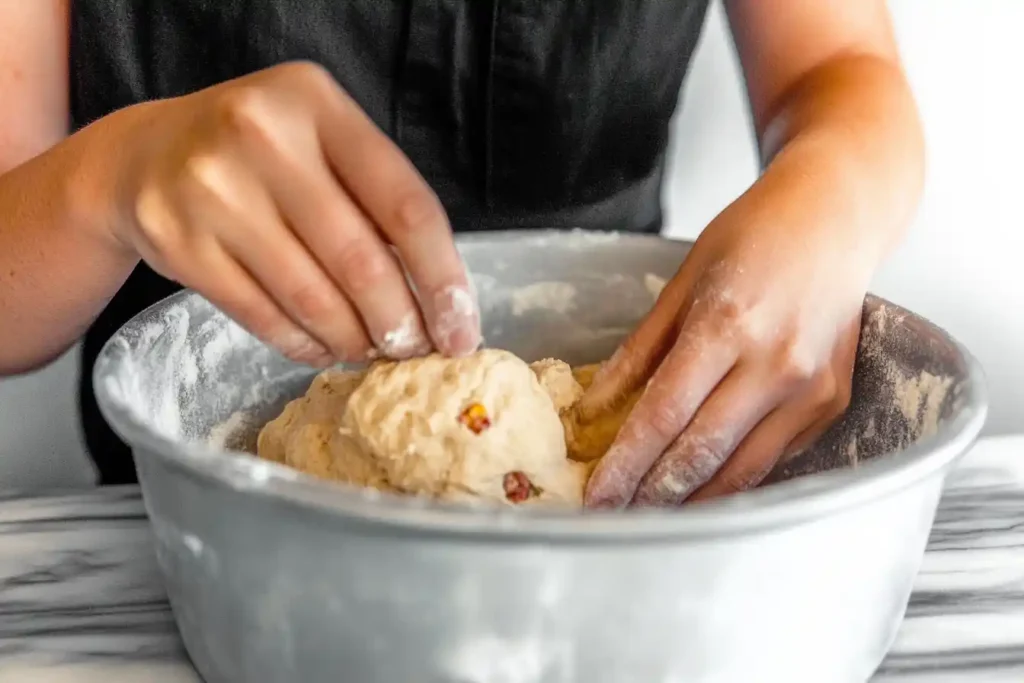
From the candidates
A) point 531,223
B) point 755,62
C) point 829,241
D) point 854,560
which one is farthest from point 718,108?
point 854,560

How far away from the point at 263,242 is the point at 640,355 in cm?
25

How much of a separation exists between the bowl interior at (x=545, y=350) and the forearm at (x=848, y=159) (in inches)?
2.7

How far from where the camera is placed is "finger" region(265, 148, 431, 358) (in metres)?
0.44

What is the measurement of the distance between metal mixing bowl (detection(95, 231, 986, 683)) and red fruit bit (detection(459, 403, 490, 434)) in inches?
6.5

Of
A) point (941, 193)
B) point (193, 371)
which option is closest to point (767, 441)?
point (193, 371)

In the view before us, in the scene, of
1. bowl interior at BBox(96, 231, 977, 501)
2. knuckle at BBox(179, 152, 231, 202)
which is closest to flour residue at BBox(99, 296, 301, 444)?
bowl interior at BBox(96, 231, 977, 501)

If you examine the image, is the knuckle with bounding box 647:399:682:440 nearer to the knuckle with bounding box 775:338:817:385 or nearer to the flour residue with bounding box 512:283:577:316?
the knuckle with bounding box 775:338:817:385

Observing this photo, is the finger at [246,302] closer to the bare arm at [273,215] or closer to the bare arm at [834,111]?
the bare arm at [273,215]

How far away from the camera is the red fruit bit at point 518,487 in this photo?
542 millimetres

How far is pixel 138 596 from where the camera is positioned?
56 centimetres

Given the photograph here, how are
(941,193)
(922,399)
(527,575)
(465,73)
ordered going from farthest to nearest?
(941,193)
(465,73)
(922,399)
(527,575)

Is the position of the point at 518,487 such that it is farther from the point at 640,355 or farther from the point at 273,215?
the point at 273,215

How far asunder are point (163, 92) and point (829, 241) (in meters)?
0.48

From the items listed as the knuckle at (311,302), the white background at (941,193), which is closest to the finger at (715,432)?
the knuckle at (311,302)
